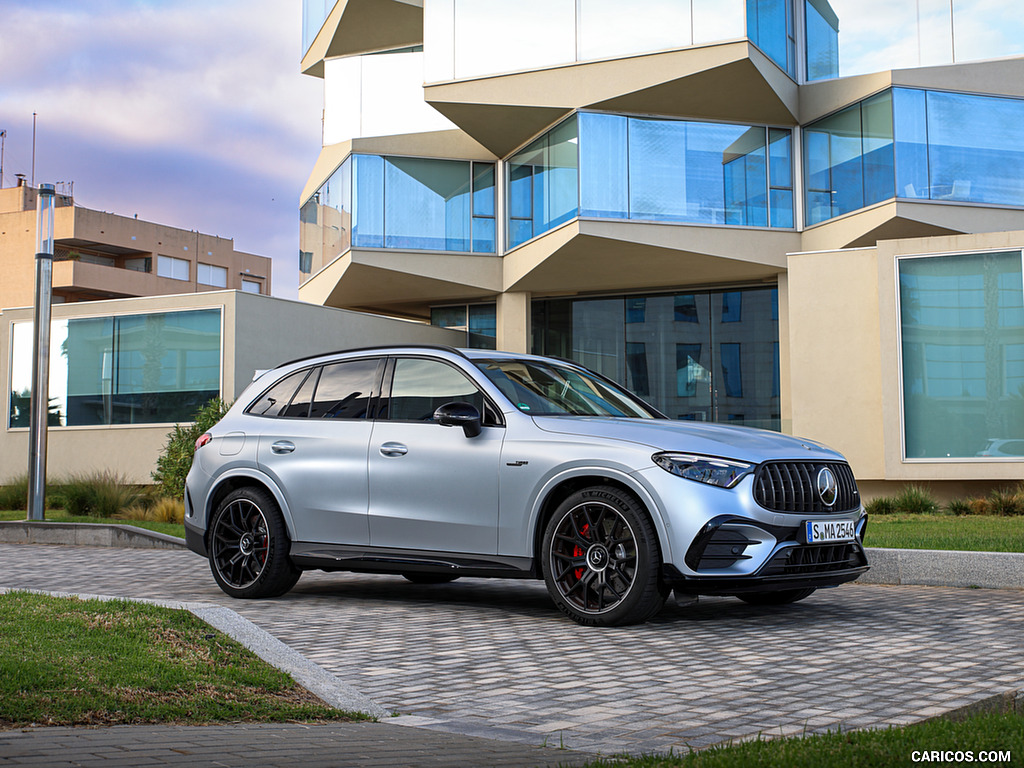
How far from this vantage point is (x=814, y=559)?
22.6ft

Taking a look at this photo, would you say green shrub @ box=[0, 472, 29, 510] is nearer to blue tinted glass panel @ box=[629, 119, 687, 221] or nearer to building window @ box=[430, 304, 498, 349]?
building window @ box=[430, 304, 498, 349]

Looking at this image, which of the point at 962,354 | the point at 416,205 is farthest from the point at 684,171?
the point at 962,354

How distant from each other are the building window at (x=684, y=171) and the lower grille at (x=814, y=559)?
16.5 metres

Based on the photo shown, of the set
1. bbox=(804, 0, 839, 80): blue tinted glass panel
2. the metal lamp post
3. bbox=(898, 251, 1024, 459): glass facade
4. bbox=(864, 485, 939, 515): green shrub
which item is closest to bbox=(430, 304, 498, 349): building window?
bbox=(804, 0, 839, 80): blue tinted glass panel

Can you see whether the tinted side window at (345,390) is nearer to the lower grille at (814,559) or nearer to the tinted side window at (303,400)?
the tinted side window at (303,400)

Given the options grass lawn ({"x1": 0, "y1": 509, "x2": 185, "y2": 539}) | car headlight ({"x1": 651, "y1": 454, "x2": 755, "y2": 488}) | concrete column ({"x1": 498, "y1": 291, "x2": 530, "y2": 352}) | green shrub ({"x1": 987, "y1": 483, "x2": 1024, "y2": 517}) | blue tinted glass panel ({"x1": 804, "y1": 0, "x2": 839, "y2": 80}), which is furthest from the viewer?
concrete column ({"x1": 498, "y1": 291, "x2": 530, "y2": 352})

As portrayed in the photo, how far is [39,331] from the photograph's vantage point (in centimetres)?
1634

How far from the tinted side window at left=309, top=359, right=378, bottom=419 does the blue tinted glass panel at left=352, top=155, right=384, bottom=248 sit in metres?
18.2

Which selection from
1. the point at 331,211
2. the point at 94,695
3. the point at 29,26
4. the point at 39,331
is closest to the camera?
the point at 94,695

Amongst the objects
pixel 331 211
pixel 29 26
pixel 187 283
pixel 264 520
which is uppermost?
pixel 187 283

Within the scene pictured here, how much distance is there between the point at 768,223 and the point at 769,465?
17925 millimetres

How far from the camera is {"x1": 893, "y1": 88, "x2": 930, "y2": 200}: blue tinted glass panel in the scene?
70.4ft

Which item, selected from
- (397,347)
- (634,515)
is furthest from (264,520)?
(634,515)

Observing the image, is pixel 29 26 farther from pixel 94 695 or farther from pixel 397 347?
pixel 94 695
